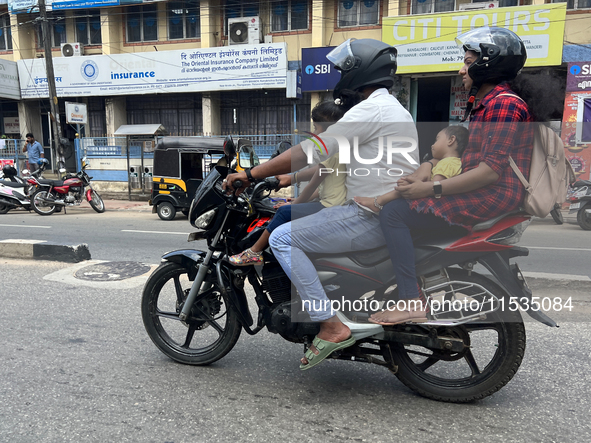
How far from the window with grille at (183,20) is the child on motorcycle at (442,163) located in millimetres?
16251

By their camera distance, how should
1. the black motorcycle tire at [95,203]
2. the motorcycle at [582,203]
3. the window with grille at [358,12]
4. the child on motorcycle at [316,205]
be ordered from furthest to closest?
the window with grille at [358,12] → the black motorcycle tire at [95,203] → the motorcycle at [582,203] → the child on motorcycle at [316,205]

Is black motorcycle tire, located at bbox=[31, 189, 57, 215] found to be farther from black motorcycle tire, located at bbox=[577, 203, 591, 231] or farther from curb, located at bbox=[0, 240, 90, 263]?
black motorcycle tire, located at bbox=[577, 203, 591, 231]

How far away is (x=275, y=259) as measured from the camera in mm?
2777

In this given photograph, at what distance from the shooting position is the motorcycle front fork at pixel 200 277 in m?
2.92

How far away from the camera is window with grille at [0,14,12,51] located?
19062 mm

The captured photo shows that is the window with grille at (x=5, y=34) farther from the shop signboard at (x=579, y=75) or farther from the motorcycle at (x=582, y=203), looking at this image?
the motorcycle at (x=582, y=203)

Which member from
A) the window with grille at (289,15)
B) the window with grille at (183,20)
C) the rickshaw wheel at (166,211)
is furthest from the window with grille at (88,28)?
the rickshaw wheel at (166,211)

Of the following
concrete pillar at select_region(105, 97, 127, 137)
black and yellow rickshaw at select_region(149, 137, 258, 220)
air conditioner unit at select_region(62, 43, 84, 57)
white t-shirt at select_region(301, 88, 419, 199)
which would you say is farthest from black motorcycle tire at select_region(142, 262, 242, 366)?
air conditioner unit at select_region(62, 43, 84, 57)

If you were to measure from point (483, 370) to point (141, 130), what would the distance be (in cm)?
1674

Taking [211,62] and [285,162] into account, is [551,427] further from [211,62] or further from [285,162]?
[211,62]

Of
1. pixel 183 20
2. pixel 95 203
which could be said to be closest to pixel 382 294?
pixel 95 203

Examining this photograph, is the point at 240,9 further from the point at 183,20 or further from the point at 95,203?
the point at 95,203

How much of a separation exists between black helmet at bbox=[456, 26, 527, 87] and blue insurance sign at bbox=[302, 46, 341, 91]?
42.0ft

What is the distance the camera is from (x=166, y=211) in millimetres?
11297
